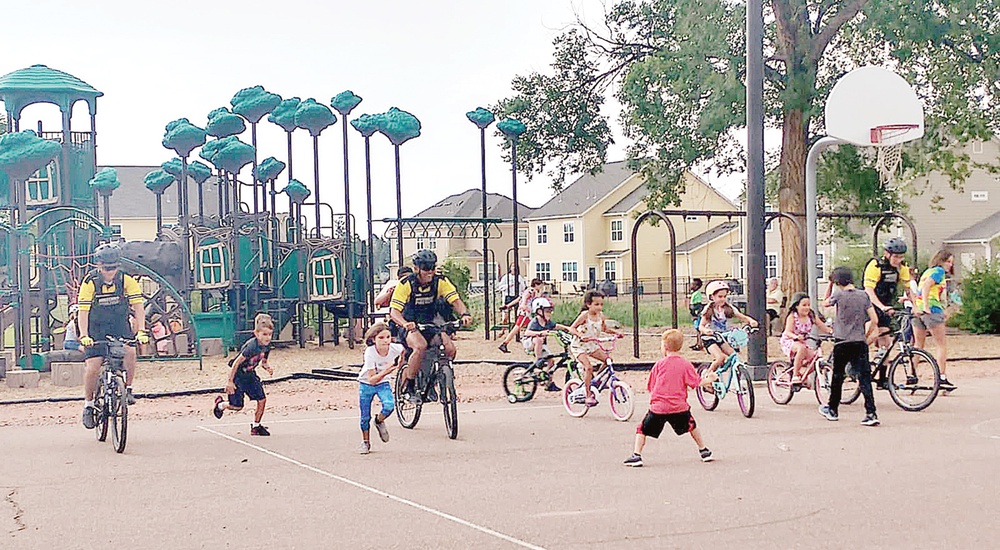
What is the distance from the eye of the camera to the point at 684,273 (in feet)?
222

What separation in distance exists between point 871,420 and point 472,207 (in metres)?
70.0

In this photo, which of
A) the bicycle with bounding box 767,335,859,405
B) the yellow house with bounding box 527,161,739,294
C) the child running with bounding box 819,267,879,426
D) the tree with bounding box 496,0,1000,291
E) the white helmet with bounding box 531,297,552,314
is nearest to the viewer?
the child running with bounding box 819,267,879,426

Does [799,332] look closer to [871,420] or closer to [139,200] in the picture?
[871,420]

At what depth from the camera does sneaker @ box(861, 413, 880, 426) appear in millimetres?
11422

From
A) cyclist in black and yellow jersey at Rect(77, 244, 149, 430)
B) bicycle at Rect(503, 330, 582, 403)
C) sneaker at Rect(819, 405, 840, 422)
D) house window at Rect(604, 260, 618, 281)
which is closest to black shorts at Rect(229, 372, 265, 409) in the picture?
cyclist in black and yellow jersey at Rect(77, 244, 149, 430)

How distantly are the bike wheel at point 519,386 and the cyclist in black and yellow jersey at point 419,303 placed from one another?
279cm

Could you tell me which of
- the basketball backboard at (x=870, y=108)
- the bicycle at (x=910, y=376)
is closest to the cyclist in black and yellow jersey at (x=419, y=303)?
the bicycle at (x=910, y=376)

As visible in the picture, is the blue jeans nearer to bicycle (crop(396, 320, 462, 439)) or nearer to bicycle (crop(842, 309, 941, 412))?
bicycle (crop(396, 320, 462, 439))

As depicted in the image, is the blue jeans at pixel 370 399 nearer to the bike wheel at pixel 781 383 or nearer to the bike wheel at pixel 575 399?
the bike wheel at pixel 575 399

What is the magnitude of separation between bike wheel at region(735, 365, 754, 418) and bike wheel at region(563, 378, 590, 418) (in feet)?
5.08

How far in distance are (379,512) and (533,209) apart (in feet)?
230

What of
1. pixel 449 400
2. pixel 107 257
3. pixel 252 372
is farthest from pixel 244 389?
pixel 449 400

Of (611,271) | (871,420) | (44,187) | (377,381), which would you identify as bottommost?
(871,420)

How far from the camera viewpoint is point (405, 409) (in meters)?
11.8
